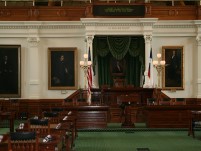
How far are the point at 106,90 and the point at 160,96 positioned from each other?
2745mm

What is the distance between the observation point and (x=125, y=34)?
26.7 metres

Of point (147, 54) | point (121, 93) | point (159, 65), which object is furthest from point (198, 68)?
point (121, 93)

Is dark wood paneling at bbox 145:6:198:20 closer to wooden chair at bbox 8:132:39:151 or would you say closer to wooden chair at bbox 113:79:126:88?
wooden chair at bbox 113:79:126:88

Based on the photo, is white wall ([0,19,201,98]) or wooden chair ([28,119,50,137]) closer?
wooden chair ([28,119,50,137])

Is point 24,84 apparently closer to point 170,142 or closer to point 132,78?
point 132,78

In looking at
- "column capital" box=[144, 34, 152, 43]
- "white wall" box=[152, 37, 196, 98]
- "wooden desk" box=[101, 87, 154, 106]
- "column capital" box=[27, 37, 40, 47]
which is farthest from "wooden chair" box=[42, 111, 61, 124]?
"white wall" box=[152, 37, 196, 98]

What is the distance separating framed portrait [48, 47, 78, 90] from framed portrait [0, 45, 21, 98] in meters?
1.71

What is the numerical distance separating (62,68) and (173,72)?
622cm

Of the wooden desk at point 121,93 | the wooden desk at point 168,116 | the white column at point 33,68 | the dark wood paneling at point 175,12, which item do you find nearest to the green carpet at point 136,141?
the wooden desk at point 168,116

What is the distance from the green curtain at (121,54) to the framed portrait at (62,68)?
50.7 inches

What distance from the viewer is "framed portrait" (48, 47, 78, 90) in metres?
27.5

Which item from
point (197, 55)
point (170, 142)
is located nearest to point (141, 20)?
point (197, 55)

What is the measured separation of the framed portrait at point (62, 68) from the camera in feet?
90.3

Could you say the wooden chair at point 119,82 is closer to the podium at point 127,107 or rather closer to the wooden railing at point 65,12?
the podium at point 127,107
